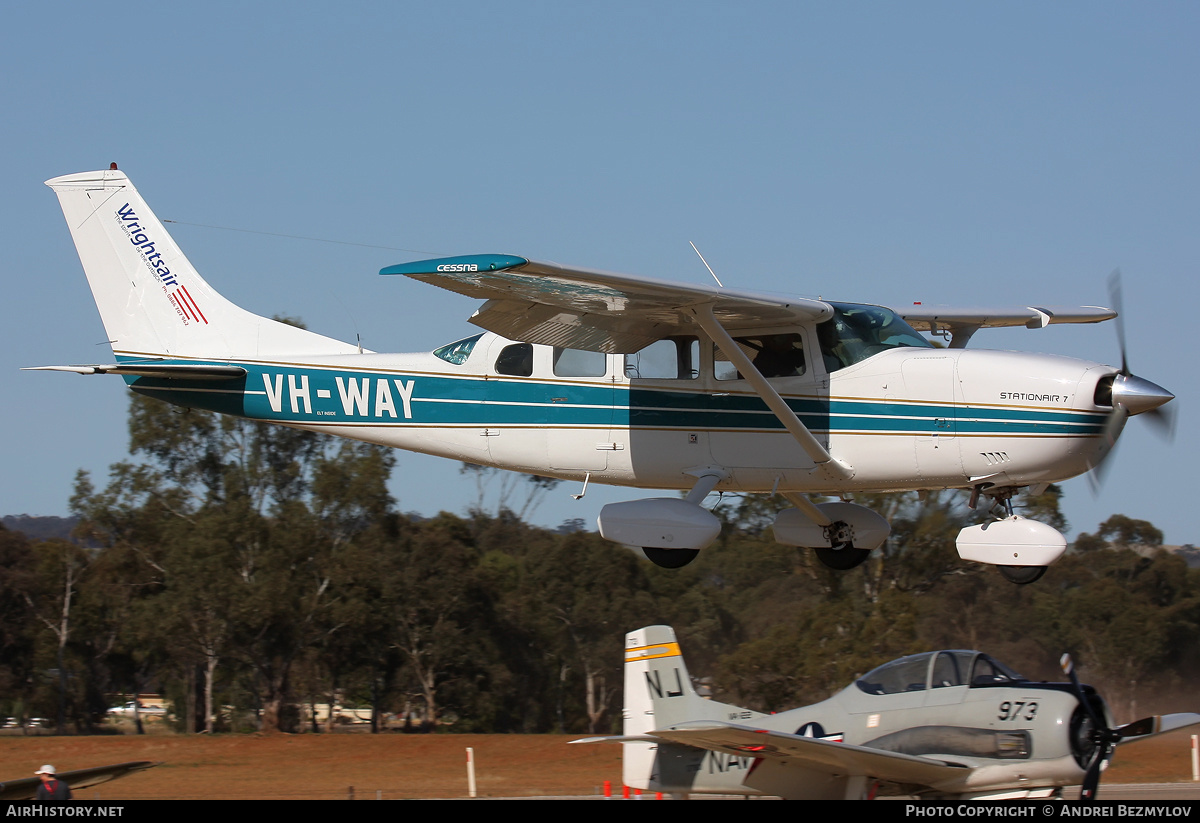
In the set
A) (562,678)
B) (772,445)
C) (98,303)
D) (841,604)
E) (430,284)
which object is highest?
(98,303)

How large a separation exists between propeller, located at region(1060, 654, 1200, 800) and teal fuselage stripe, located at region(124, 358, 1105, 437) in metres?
2.13

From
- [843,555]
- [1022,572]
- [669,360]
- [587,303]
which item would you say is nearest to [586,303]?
[587,303]

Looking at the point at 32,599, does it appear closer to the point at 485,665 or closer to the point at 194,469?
the point at 194,469

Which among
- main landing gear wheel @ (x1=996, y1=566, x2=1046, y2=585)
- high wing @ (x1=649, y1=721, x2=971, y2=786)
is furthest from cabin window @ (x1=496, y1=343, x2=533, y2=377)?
main landing gear wheel @ (x1=996, y1=566, x2=1046, y2=585)

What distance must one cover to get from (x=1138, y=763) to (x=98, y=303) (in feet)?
52.8

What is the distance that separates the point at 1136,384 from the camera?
9047mm

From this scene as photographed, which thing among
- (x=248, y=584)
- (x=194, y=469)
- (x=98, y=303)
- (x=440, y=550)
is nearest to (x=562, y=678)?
(x=440, y=550)

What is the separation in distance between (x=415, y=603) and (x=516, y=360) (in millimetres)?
27272

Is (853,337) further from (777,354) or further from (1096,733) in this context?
(1096,733)

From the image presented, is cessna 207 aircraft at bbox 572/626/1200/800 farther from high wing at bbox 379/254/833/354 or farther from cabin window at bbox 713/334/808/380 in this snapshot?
high wing at bbox 379/254/833/354

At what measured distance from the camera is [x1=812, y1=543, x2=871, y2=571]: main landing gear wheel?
36.7ft

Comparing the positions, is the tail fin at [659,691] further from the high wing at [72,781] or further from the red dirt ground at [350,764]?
the high wing at [72,781]

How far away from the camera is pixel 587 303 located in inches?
379

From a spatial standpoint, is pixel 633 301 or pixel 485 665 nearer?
pixel 633 301
